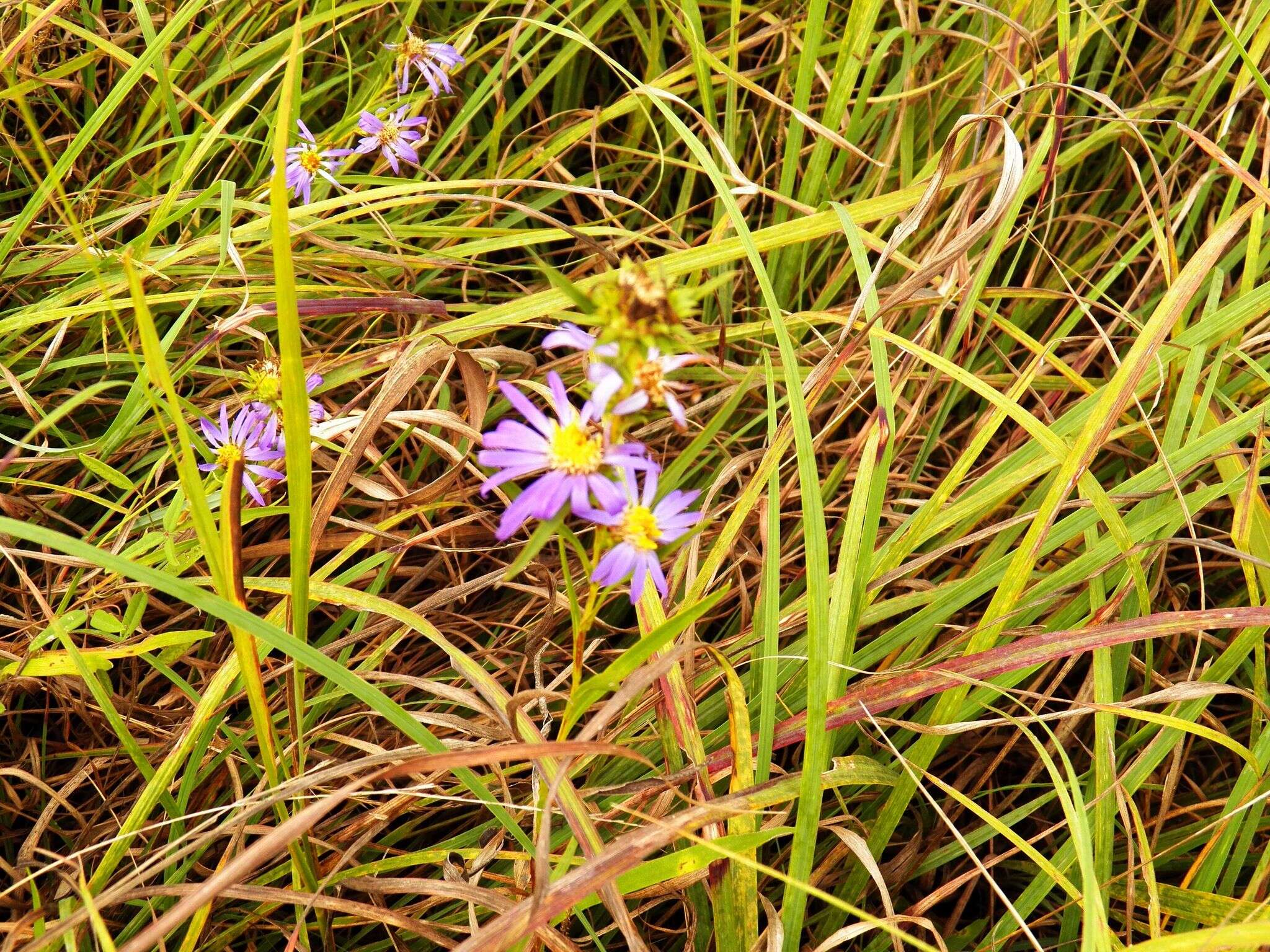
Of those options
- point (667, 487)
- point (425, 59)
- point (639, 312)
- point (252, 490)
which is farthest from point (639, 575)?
point (425, 59)

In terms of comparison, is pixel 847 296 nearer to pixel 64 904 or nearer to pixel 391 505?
pixel 391 505

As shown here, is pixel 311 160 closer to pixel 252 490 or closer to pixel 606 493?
pixel 252 490

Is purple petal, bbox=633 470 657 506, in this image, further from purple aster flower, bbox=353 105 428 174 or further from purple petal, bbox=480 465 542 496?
purple aster flower, bbox=353 105 428 174

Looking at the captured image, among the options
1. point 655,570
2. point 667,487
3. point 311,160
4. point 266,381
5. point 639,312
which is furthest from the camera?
point 311,160

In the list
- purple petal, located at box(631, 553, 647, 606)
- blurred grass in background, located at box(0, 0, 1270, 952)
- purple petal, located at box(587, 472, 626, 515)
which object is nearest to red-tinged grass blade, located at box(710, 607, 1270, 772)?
blurred grass in background, located at box(0, 0, 1270, 952)

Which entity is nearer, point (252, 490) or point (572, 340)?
point (572, 340)

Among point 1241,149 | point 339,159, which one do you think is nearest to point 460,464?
point 339,159

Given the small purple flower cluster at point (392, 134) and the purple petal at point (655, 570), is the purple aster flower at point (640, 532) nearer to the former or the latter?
the purple petal at point (655, 570)
